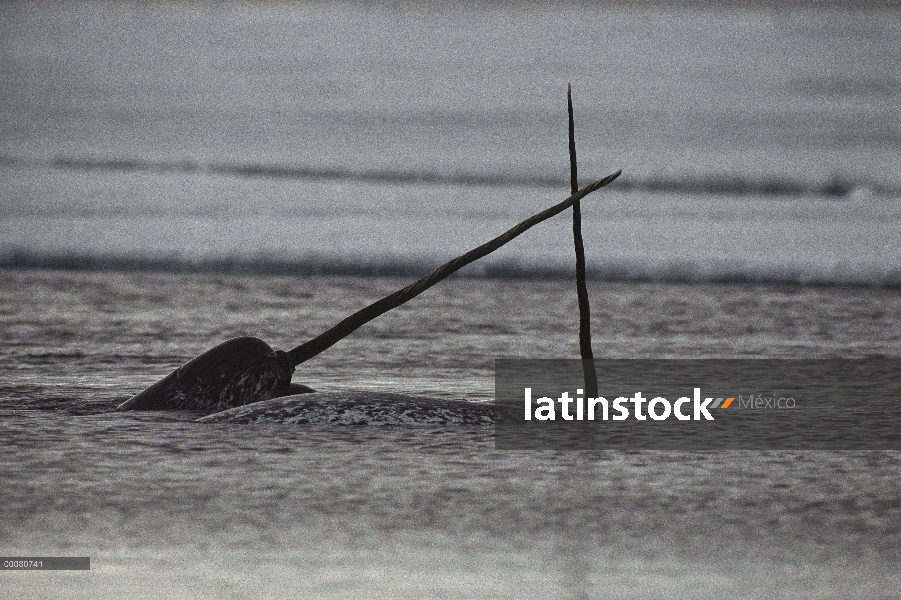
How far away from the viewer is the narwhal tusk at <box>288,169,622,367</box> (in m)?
6.89

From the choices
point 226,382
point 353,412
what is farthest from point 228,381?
point 353,412

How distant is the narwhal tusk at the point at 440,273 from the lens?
6895 millimetres

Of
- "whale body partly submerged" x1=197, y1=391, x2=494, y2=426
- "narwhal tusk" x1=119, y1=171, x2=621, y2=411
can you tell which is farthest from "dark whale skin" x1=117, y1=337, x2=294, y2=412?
"whale body partly submerged" x1=197, y1=391, x2=494, y2=426

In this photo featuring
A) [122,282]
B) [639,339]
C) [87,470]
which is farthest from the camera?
[122,282]

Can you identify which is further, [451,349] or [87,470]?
[451,349]

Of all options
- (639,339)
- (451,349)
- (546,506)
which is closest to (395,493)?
(546,506)

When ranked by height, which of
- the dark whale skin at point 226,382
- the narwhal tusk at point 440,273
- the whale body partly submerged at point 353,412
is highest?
the narwhal tusk at point 440,273

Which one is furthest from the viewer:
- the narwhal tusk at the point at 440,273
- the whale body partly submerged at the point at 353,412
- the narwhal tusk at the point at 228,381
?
the narwhal tusk at the point at 228,381

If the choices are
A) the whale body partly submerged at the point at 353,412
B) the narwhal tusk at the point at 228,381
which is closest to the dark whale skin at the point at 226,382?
the narwhal tusk at the point at 228,381

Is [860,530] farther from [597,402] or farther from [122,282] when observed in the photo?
[122,282]

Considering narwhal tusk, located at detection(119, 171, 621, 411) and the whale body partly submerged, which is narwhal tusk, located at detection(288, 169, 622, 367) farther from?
the whale body partly submerged

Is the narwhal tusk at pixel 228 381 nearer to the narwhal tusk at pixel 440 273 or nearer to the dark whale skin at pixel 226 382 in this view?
the dark whale skin at pixel 226 382

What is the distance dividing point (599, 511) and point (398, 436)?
1.92 m

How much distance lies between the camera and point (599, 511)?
527 cm
